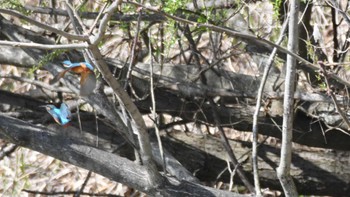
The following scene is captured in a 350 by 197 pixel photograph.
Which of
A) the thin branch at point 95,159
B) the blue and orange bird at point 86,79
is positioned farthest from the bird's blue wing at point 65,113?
the blue and orange bird at point 86,79

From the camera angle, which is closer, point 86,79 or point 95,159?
point 86,79

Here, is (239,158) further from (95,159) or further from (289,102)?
(289,102)

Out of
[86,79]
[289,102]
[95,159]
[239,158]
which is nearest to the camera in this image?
[86,79]

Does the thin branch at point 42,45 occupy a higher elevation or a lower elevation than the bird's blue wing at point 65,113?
higher

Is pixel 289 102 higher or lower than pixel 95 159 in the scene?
higher

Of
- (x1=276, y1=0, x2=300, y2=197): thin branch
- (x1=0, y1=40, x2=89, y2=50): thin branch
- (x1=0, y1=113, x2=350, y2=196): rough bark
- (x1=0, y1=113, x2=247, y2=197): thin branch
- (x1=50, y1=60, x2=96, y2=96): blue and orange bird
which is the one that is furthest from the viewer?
(x1=0, y1=113, x2=350, y2=196): rough bark

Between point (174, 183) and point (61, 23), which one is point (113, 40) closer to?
point (61, 23)

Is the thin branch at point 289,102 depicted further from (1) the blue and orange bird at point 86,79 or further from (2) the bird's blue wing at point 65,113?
(2) the bird's blue wing at point 65,113

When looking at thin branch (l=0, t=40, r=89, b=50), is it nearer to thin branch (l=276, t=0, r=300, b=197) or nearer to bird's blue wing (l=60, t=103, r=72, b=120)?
thin branch (l=276, t=0, r=300, b=197)

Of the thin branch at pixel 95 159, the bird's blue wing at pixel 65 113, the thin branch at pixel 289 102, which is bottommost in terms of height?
the thin branch at pixel 95 159

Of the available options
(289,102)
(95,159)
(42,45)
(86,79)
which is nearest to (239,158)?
(95,159)

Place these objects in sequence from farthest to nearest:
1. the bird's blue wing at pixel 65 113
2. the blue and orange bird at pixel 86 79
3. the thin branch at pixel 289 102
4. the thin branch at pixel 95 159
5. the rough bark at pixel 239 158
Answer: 1. the rough bark at pixel 239 158
2. the bird's blue wing at pixel 65 113
3. the thin branch at pixel 95 159
4. the thin branch at pixel 289 102
5. the blue and orange bird at pixel 86 79

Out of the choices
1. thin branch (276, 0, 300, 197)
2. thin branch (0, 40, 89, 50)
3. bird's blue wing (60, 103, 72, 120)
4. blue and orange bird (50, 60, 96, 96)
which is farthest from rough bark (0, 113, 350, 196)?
thin branch (0, 40, 89, 50)

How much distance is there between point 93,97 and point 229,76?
1.01 meters
